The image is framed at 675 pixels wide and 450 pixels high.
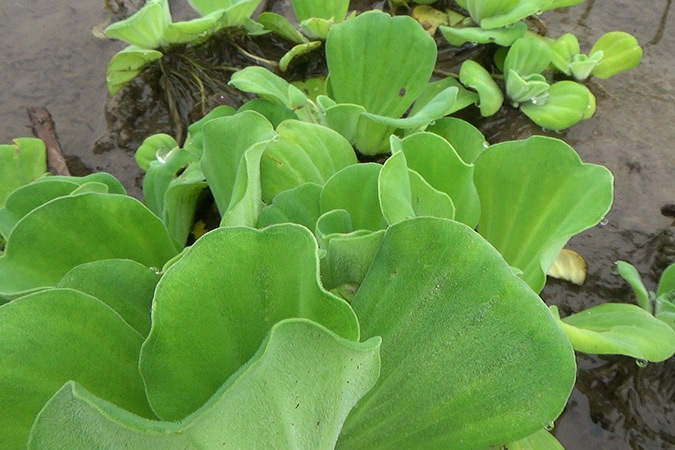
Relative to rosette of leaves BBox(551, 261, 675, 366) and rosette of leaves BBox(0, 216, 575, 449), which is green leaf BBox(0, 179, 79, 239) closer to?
rosette of leaves BBox(0, 216, 575, 449)

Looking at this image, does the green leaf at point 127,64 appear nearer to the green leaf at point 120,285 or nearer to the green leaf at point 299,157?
the green leaf at point 299,157

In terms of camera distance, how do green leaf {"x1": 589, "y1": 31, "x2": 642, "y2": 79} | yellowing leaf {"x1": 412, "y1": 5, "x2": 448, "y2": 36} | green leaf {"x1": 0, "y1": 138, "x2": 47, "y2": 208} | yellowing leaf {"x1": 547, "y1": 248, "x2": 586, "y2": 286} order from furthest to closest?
yellowing leaf {"x1": 412, "y1": 5, "x2": 448, "y2": 36} < green leaf {"x1": 589, "y1": 31, "x2": 642, "y2": 79} < green leaf {"x1": 0, "y1": 138, "x2": 47, "y2": 208} < yellowing leaf {"x1": 547, "y1": 248, "x2": 586, "y2": 286}

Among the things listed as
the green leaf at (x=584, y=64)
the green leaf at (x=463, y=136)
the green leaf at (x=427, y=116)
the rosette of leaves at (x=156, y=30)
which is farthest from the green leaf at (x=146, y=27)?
the green leaf at (x=584, y=64)

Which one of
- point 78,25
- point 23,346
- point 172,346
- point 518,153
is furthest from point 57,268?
point 78,25

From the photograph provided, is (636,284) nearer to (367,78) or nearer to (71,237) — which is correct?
(367,78)

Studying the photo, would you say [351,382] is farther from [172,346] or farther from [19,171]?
[19,171]

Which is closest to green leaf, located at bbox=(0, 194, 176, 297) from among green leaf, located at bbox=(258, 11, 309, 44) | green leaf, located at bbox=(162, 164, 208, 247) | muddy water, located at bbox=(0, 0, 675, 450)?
green leaf, located at bbox=(162, 164, 208, 247)

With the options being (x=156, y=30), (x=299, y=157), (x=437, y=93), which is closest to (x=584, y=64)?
(x=437, y=93)
